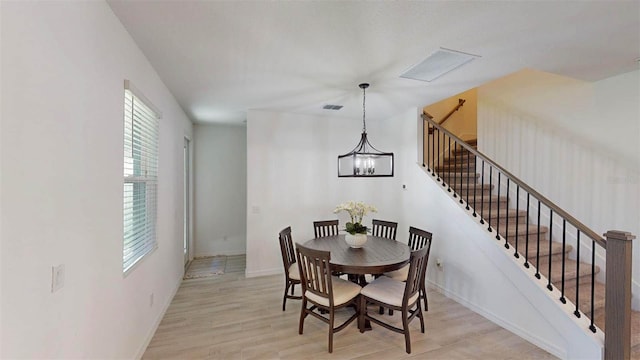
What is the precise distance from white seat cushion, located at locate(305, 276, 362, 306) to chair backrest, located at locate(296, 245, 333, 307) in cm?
5

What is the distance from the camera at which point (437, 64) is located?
265cm

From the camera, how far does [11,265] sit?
104cm

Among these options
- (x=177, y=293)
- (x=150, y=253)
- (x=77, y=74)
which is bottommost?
(x=177, y=293)

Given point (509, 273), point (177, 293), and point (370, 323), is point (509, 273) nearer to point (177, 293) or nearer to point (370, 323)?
point (370, 323)

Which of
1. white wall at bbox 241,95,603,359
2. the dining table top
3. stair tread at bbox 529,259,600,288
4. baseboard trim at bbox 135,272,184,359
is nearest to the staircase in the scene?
stair tread at bbox 529,259,600,288

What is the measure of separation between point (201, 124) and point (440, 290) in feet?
16.8

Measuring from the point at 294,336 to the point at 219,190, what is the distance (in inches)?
148

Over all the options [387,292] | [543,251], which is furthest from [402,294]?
[543,251]

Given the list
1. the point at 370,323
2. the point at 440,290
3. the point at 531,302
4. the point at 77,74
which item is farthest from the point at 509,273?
the point at 77,74

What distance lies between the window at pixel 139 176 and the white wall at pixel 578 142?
460 cm

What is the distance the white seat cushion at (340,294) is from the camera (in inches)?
101

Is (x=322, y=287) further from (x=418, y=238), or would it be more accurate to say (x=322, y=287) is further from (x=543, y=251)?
(x=543, y=251)

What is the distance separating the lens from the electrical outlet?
50.3 inches

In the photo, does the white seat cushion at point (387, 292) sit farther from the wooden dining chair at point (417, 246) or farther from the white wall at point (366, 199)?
the white wall at point (366, 199)
